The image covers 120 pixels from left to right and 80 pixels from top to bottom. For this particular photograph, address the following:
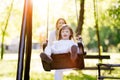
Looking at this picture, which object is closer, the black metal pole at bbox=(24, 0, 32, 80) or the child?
the black metal pole at bbox=(24, 0, 32, 80)

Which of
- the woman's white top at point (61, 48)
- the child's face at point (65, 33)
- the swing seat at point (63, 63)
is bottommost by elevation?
the swing seat at point (63, 63)

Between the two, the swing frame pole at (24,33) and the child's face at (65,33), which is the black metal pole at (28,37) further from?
the child's face at (65,33)

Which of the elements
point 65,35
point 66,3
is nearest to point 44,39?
point 65,35

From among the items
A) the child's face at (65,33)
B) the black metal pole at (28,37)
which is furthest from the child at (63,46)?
the black metal pole at (28,37)

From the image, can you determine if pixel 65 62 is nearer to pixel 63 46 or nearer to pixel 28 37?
pixel 63 46

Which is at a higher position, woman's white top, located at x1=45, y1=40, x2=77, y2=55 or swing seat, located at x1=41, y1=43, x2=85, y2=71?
woman's white top, located at x1=45, y1=40, x2=77, y2=55

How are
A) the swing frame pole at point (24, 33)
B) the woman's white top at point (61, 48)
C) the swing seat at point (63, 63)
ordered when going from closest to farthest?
1. the swing frame pole at point (24, 33)
2. the swing seat at point (63, 63)
3. the woman's white top at point (61, 48)

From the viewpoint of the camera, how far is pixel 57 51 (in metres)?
3.46

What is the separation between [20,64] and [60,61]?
4.83 ft

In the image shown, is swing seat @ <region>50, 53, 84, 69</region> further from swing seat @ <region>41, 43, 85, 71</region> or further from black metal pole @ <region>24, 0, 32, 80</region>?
black metal pole @ <region>24, 0, 32, 80</region>

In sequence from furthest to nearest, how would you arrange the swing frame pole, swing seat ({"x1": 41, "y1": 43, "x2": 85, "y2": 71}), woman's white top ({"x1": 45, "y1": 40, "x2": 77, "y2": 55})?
woman's white top ({"x1": 45, "y1": 40, "x2": 77, "y2": 55}) < swing seat ({"x1": 41, "y1": 43, "x2": 85, "y2": 71}) < the swing frame pole

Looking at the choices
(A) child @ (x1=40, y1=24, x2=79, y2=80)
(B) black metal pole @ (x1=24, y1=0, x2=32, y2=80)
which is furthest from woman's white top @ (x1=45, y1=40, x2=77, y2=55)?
(B) black metal pole @ (x1=24, y1=0, x2=32, y2=80)

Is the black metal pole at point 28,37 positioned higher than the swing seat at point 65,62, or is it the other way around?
the black metal pole at point 28,37

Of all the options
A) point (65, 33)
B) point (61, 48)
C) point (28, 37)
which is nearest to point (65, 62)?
point (61, 48)
